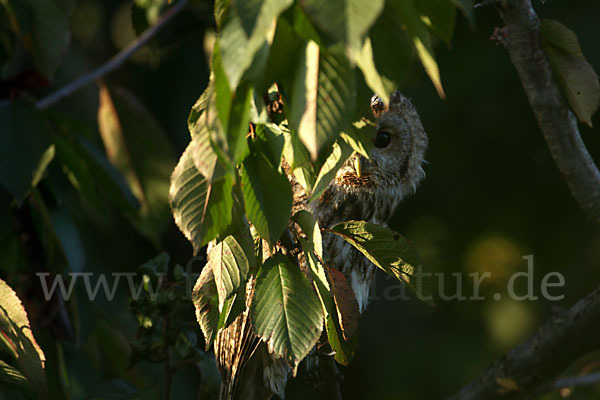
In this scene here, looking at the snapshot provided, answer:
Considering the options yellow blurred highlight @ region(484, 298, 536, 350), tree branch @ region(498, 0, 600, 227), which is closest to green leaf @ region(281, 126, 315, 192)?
Answer: tree branch @ region(498, 0, 600, 227)

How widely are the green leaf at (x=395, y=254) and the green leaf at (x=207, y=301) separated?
0.26m

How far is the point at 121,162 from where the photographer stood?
2.33 meters

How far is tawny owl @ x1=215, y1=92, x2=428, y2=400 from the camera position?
87.6 inches

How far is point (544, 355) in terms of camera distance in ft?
6.52

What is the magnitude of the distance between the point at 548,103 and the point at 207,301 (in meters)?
0.99

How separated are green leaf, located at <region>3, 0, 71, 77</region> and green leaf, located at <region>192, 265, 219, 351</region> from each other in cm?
84

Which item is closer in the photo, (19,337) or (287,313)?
(287,313)

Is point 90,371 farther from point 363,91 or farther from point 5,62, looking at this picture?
point 363,91

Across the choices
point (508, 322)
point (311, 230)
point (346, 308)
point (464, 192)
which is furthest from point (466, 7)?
point (508, 322)

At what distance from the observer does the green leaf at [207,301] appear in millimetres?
1238

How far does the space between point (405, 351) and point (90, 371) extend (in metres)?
3.19

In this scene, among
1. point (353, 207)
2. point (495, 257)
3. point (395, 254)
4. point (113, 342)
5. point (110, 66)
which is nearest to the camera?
point (395, 254)

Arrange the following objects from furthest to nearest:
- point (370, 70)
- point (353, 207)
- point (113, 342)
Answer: point (353, 207)
point (113, 342)
point (370, 70)

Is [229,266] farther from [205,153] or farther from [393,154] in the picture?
[393,154]
